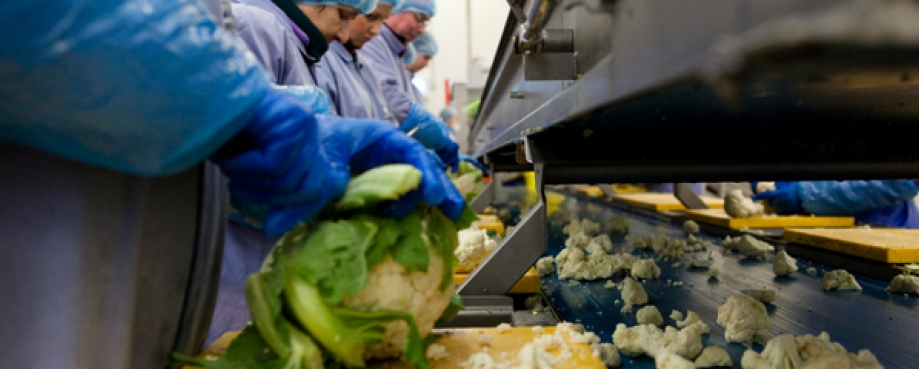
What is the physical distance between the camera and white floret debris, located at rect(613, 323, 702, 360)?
1066 millimetres

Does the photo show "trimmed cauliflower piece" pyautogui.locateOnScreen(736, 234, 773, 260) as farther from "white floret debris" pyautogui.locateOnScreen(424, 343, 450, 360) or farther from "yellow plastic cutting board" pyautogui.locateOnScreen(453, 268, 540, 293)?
"white floret debris" pyautogui.locateOnScreen(424, 343, 450, 360)

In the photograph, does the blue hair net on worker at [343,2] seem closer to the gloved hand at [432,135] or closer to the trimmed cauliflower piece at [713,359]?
the gloved hand at [432,135]

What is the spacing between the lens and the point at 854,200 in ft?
9.78

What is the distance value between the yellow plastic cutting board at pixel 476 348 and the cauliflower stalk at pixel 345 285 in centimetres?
10

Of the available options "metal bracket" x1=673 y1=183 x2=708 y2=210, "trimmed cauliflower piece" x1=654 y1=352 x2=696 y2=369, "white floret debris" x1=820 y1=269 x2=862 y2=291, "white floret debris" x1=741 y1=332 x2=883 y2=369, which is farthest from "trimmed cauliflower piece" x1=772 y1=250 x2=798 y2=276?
"metal bracket" x1=673 y1=183 x2=708 y2=210

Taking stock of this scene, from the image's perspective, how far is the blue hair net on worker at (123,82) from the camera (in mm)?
535

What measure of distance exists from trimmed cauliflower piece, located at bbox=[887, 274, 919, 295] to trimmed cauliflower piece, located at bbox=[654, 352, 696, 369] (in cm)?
115

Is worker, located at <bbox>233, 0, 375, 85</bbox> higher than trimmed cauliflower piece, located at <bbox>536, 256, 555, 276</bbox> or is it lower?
higher

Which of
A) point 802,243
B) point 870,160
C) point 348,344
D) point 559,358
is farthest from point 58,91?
point 802,243

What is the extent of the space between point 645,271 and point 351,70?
1744 mm

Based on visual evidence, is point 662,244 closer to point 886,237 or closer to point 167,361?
point 886,237

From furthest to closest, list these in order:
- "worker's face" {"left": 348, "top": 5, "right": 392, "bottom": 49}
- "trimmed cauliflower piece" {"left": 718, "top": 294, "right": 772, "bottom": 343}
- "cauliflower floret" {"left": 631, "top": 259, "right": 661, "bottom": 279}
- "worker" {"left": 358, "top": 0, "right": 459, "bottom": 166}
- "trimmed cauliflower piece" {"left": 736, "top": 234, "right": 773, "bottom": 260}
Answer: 1. "worker" {"left": 358, "top": 0, "right": 459, "bottom": 166}
2. "worker's face" {"left": 348, "top": 5, "right": 392, "bottom": 49}
3. "trimmed cauliflower piece" {"left": 736, "top": 234, "right": 773, "bottom": 260}
4. "cauliflower floret" {"left": 631, "top": 259, "right": 661, "bottom": 279}
5. "trimmed cauliflower piece" {"left": 718, "top": 294, "right": 772, "bottom": 343}

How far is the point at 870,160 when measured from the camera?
139 cm

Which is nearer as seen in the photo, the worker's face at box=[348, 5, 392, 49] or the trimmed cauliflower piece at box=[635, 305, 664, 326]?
the trimmed cauliflower piece at box=[635, 305, 664, 326]
